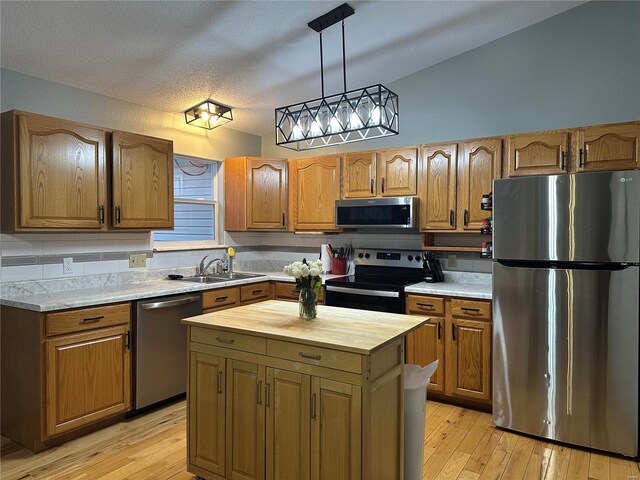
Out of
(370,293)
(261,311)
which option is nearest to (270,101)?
(370,293)

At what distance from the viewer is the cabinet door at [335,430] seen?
179 centimetres

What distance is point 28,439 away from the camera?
8.86ft

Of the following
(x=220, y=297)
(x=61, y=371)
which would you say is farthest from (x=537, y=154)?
(x=61, y=371)

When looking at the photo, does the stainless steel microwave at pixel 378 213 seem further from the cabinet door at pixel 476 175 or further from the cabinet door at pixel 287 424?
the cabinet door at pixel 287 424

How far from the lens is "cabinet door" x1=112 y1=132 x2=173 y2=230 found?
129 inches

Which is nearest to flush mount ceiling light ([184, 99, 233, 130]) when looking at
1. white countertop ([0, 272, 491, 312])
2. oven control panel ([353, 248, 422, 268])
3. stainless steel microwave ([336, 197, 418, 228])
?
stainless steel microwave ([336, 197, 418, 228])

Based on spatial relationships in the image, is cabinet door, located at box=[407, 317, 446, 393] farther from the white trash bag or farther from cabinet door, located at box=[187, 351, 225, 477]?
cabinet door, located at box=[187, 351, 225, 477]

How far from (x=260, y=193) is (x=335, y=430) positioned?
3.03 metres

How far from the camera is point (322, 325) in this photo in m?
2.17

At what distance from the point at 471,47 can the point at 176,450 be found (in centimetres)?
380

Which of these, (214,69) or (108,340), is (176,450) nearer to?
(108,340)

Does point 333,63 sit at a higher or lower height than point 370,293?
higher

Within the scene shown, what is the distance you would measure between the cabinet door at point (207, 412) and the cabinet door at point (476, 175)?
2.32 m

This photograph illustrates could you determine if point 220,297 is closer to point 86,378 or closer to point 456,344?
point 86,378
